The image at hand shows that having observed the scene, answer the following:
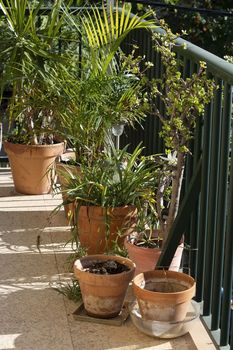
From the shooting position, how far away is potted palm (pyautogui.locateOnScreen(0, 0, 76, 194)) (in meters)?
4.48

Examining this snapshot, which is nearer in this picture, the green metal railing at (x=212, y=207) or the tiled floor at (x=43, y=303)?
the green metal railing at (x=212, y=207)

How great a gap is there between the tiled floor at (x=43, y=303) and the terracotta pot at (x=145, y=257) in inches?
12.2

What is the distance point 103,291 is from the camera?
3309 mm

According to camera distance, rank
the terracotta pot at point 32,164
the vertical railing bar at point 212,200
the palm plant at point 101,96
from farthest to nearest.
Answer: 1. the terracotta pot at point 32,164
2. the palm plant at point 101,96
3. the vertical railing bar at point 212,200

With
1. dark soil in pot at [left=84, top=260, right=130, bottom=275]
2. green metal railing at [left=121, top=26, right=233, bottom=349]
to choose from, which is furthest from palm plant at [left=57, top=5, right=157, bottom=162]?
dark soil in pot at [left=84, top=260, right=130, bottom=275]

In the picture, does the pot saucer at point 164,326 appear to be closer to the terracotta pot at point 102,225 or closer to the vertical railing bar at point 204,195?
the vertical railing bar at point 204,195

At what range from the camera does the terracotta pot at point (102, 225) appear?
382cm

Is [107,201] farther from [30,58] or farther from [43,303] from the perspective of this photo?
[30,58]

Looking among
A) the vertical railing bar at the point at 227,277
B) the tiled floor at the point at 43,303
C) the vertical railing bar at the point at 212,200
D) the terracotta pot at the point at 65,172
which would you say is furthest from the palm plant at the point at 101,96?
the vertical railing bar at the point at 227,277

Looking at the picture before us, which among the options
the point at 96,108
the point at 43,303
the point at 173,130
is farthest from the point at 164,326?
the point at 96,108

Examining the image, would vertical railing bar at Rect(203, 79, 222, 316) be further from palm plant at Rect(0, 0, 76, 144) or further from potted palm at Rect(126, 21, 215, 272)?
palm plant at Rect(0, 0, 76, 144)

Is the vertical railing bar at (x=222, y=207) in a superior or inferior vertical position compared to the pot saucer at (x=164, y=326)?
superior

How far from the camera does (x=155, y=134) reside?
4.34 m

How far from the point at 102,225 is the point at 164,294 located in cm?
80
